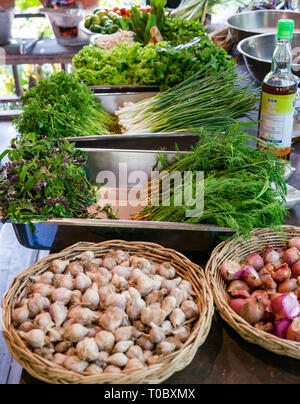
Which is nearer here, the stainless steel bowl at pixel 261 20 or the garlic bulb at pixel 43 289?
the garlic bulb at pixel 43 289

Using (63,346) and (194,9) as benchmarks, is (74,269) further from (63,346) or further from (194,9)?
(194,9)

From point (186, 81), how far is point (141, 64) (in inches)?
15.2

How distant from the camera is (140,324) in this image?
1.09m

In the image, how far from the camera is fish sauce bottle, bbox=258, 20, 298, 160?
155cm

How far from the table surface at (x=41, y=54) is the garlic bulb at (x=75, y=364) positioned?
11.6 feet

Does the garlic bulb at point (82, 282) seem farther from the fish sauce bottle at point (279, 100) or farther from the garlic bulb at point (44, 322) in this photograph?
the fish sauce bottle at point (279, 100)

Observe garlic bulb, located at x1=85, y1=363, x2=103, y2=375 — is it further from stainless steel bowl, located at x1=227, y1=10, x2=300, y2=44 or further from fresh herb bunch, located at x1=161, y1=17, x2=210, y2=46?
stainless steel bowl, located at x1=227, y1=10, x2=300, y2=44

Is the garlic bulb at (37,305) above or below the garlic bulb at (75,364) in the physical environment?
above

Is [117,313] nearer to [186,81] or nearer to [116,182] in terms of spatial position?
[116,182]

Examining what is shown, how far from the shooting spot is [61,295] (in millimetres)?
1136

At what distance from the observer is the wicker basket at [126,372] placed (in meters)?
0.94

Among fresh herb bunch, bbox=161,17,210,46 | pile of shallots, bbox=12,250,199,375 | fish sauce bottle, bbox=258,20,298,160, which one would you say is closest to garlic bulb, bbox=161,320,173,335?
pile of shallots, bbox=12,250,199,375

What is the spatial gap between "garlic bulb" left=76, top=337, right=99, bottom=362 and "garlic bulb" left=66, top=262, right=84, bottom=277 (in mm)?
253

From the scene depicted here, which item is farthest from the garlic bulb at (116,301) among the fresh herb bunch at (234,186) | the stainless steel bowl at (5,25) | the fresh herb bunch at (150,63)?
the stainless steel bowl at (5,25)
